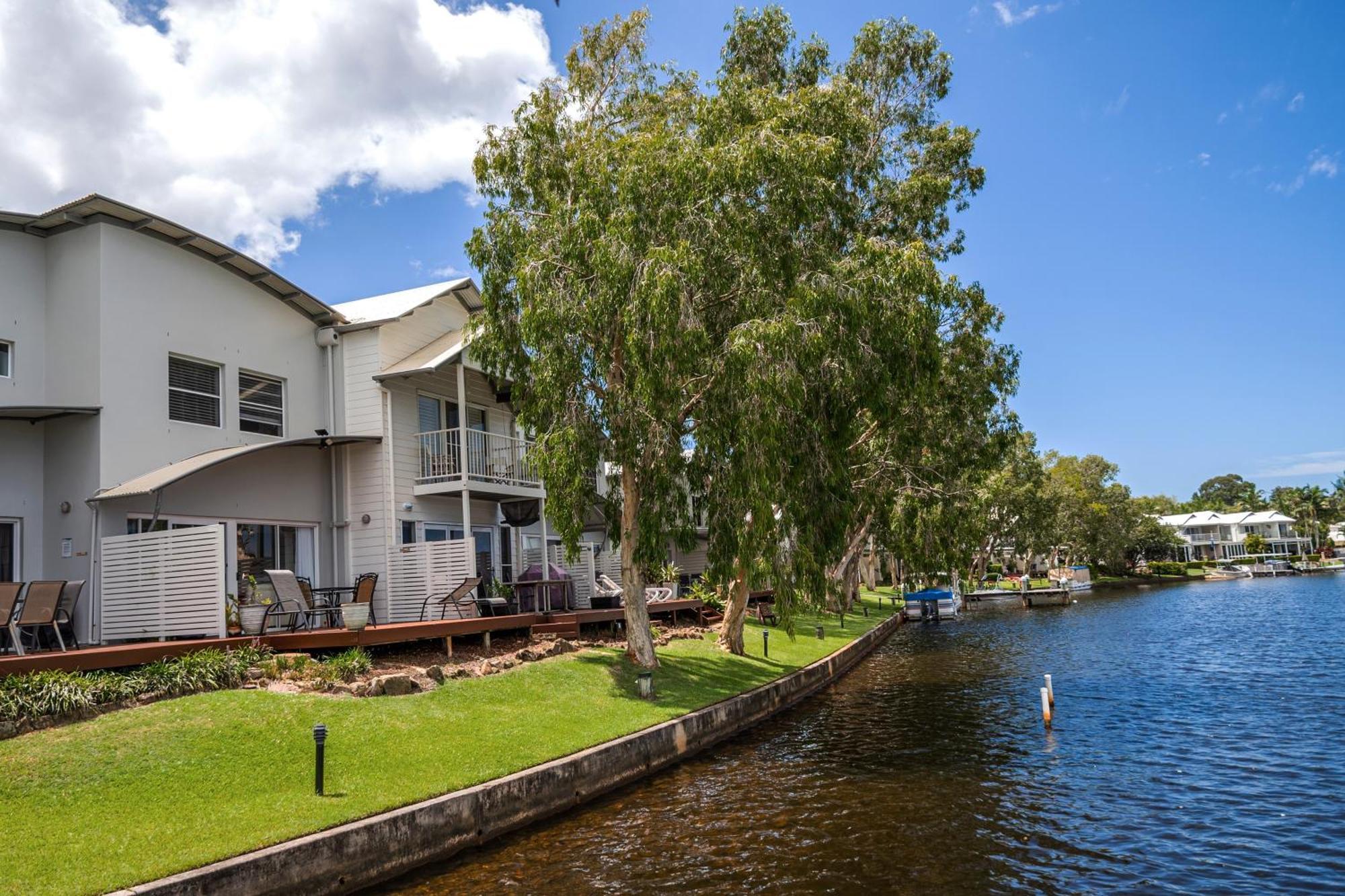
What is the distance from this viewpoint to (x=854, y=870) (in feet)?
28.8

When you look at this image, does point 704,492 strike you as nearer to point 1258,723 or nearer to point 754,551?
point 754,551

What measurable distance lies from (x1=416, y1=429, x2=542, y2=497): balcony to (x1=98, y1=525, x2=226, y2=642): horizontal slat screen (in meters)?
6.93

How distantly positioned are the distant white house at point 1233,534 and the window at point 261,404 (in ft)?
391

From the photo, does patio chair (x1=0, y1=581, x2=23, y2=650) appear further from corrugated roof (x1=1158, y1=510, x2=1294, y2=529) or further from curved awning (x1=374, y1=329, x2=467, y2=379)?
corrugated roof (x1=1158, y1=510, x2=1294, y2=529)

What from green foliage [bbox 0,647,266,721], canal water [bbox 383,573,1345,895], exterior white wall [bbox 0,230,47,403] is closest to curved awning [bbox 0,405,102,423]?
exterior white wall [bbox 0,230,47,403]

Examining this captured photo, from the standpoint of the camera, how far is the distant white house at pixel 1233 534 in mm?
116562

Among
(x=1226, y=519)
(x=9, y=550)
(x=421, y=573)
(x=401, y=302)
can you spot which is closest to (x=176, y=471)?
(x=9, y=550)

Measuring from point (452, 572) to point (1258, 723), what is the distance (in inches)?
611

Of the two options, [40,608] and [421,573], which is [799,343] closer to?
[421,573]

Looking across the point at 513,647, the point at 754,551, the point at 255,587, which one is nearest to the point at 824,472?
the point at 754,551

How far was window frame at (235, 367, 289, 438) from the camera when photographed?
18.8 meters

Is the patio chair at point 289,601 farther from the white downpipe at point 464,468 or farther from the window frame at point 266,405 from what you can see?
the window frame at point 266,405

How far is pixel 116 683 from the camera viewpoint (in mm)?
10383

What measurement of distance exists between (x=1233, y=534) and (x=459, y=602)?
128m
